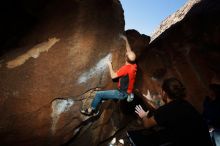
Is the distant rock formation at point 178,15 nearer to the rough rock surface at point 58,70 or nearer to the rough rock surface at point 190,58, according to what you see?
the rough rock surface at point 190,58

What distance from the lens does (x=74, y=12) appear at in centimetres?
592

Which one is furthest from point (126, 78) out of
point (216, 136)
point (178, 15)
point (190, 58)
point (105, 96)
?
point (178, 15)

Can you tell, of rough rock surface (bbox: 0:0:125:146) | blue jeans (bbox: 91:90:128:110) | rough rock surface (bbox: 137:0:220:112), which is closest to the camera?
rough rock surface (bbox: 0:0:125:146)

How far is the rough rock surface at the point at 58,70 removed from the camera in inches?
205

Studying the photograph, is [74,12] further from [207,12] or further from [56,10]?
[207,12]

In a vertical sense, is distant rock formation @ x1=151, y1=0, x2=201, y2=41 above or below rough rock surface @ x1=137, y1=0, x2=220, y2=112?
above

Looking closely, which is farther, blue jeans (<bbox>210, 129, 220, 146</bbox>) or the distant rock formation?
the distant rock formation

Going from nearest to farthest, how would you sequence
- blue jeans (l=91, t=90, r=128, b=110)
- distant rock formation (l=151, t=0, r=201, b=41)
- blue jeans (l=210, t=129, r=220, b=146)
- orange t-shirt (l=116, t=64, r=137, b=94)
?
blue jeans (l=210, t=129, r=220, b=146) → blue jeans (l=91, t=90, r=128, b=110) → orange t-shirt (l=116, t=64, r=137, b=94) → distant rock formation (l=151, t=0, r=201, b=41)

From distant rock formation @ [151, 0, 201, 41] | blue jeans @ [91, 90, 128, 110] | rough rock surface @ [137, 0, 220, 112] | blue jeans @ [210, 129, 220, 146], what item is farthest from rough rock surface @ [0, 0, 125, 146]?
distant rock formation @ [151, 0, 201, 41]

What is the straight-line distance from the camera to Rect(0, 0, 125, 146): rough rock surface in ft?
17.1

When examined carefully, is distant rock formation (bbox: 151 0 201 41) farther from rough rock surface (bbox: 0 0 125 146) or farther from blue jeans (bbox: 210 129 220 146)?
blue jeans (bbox: 210 129 220 146)

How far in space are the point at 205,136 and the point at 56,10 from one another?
4.27m

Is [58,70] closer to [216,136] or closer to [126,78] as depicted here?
[126,78]

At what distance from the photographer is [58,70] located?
560cm
